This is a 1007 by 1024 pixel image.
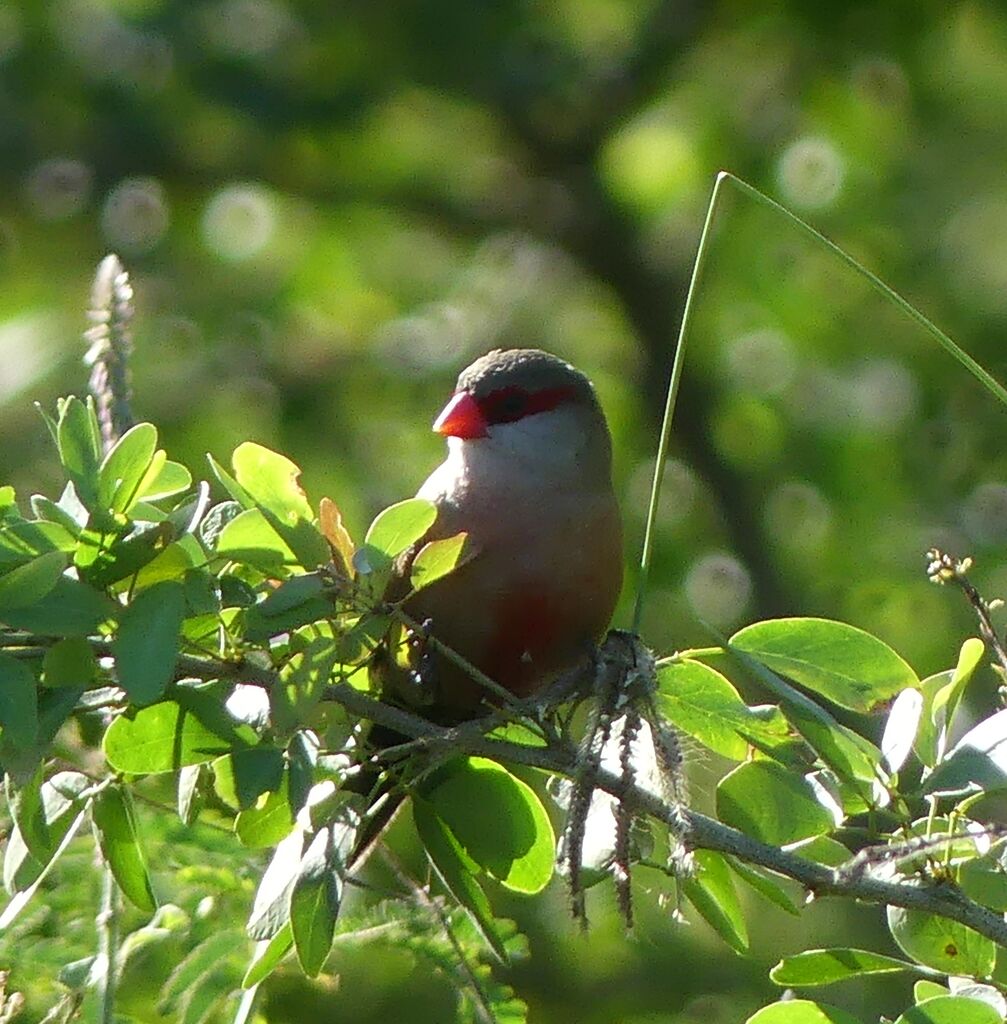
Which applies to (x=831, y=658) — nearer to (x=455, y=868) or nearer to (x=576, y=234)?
(x=455, y=868)

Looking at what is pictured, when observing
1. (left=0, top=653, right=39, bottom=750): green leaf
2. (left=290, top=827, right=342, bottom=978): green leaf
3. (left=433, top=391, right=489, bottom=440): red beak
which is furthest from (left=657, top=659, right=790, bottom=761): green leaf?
(left=433, top=391, right=489, bottom=440): red beak

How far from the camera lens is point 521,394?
3404 mm

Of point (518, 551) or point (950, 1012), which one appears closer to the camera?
point (950, 1012)

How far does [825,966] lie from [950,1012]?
0.53 ft

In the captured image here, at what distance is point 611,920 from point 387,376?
12.3ft

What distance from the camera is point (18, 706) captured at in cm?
183

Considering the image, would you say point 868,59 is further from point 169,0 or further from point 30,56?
point 30,56

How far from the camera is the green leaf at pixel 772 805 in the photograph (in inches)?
84.6

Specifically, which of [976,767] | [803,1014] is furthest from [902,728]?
[803,1014]

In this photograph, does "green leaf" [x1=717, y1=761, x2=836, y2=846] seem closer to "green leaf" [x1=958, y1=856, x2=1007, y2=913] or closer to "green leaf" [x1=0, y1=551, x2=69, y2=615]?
"green leaf" [x1=958, y1=856, x2=1007, y2=913]

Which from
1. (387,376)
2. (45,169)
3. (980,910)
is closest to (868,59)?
(387,376)

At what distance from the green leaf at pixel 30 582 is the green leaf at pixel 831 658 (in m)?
0.79

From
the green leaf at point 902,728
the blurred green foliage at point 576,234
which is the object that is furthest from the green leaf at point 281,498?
the blurred green foliage at point 576,234

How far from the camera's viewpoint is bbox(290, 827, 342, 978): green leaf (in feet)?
6.86
